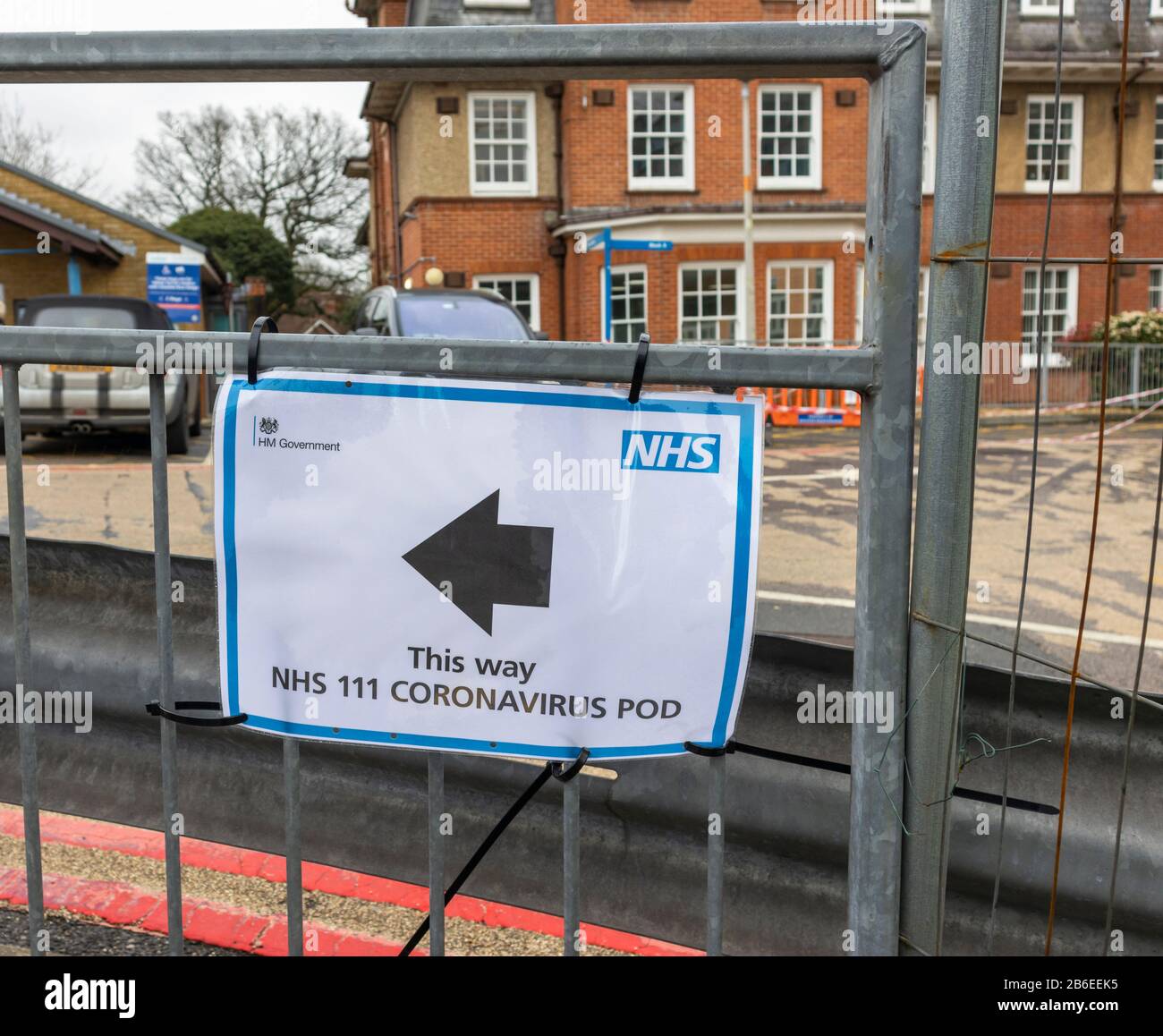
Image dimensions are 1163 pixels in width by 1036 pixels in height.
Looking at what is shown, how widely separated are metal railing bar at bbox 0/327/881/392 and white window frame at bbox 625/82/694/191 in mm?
24821

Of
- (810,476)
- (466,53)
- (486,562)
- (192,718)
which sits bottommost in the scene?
(810,476)

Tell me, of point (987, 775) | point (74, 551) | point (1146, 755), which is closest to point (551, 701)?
point (987, 775)

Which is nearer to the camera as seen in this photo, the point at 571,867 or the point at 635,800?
the point at 571,867

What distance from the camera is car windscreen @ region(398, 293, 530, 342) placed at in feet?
41.8

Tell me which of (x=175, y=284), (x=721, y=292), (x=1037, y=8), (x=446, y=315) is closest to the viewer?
(x=446, y=315)

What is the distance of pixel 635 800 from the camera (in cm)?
240

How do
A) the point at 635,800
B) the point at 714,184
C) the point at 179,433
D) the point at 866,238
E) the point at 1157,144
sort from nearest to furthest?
1. the point at 866,238
2. the point at 635,800
3. the point at 179,433
4. the point at 714,184
5. the point at 1157,144

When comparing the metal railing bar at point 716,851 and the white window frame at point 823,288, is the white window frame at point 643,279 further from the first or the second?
the metal railing bar at point 716,851

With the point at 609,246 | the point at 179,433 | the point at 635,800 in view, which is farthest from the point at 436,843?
the point at 609,246

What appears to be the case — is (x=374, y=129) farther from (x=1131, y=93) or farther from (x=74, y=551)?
(x=74, y=551)

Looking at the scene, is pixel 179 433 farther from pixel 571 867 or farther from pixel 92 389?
pixel 571 867

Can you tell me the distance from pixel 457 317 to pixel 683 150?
14612 mm

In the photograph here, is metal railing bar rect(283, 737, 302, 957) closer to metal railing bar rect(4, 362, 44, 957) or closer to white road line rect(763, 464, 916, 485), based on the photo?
metal railing bar rect(4, 362, 44, 957)

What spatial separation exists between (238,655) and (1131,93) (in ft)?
97.5
